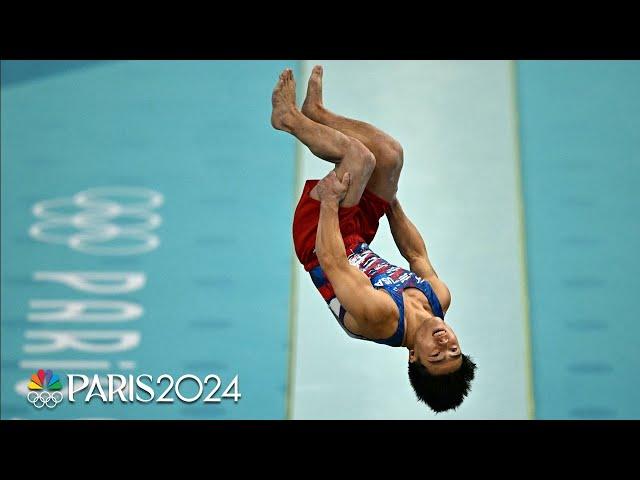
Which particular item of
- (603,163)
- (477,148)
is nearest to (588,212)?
(603,163)

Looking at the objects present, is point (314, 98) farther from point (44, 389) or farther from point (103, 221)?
point (44, 389)

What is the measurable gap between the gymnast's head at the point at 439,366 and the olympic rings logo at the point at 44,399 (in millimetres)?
2670

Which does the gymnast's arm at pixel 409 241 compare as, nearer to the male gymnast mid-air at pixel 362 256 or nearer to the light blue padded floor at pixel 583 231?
the male gymnast mid-air at pixel 362 256

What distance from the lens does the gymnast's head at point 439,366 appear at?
10.9ft

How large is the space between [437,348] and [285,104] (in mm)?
1114

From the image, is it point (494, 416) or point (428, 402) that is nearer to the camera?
point (428, 402)

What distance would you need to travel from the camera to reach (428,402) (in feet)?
11.2

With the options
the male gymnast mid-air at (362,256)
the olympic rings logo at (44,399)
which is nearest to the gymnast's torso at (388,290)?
the male gymnast mid-air at (362,256)

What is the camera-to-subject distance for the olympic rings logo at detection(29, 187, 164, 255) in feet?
18.9

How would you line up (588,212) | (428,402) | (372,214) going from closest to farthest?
(428,402) < (372,214) < (588,212)

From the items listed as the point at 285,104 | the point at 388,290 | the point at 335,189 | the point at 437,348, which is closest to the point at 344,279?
the point at 388,290

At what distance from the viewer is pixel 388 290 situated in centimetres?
339

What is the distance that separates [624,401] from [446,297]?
2.26 meters

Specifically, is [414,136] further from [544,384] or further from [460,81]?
[544,384]
